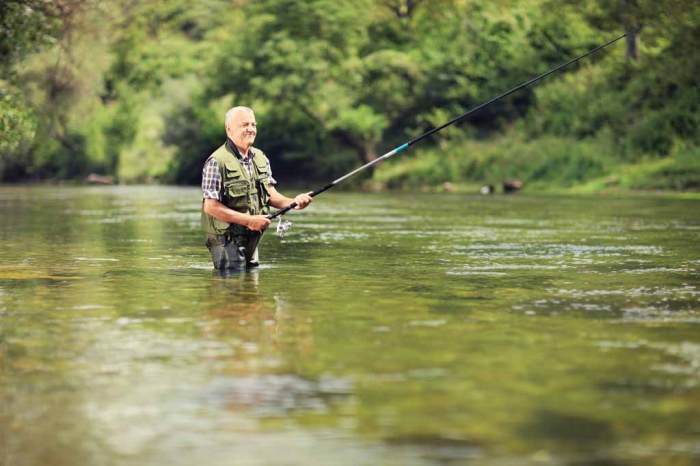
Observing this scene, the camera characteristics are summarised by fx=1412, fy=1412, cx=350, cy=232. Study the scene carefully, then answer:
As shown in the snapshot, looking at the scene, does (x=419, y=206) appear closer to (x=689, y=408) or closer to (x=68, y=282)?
(x=68, y=282)

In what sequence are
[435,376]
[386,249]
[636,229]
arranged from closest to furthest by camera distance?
[435,376] < [386,249] < [636,229]

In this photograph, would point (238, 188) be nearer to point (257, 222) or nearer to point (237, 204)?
point (237, 204)

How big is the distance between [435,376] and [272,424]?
1339 mm

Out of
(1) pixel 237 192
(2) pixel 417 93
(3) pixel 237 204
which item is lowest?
(3) pixel 237 204

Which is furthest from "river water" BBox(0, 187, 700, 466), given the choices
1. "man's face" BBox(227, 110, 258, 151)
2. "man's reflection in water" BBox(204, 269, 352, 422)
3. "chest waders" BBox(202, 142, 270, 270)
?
"man's face" BBox(227, 110, 258, 151)

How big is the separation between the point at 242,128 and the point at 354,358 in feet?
17.5

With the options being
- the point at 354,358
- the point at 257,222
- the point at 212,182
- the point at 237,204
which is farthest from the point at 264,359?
the point at 237,204

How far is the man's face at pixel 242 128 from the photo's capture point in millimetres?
12477

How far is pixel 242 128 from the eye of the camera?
12.5 meters

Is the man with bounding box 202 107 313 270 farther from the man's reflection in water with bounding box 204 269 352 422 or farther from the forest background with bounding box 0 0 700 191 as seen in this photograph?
the forest background with bounding box 0 0 700 191

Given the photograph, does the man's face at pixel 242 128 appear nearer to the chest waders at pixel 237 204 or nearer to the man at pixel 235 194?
the man at pixel 235 194

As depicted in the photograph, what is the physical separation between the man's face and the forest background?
1970 centimetres

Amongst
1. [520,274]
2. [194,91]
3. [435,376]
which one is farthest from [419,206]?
[194,91]

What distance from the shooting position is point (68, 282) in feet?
40.1
